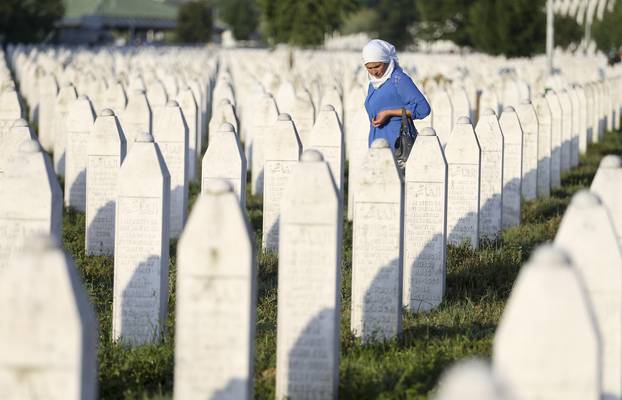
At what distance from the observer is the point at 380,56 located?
1003cm

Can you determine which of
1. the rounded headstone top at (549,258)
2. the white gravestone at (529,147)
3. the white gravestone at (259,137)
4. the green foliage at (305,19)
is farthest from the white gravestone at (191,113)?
the green foliage at (305,19)

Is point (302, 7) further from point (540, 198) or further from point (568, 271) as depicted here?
point (568, 271)

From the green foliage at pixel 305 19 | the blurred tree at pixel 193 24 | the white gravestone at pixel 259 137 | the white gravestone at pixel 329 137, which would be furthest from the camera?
the blurred tree at pixel 193 24

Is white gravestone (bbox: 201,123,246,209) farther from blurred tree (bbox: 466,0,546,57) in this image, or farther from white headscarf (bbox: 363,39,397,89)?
blurred tree (bbox: 466,0,546,57)

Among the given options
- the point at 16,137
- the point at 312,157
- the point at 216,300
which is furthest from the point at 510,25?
the point at 216,300

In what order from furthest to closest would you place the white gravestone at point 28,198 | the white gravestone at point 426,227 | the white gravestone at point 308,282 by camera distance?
the white gravestone at point 426,227, the white gravestone at point 28,198, the white gravestone at point 308,282

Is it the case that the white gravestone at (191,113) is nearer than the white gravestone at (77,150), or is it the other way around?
the white gravestone at (77,150)

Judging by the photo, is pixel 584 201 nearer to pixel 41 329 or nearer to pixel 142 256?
pixel 41 329

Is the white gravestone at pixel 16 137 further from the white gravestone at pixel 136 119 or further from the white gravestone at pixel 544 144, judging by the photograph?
the white gravestone at pixel 544 144

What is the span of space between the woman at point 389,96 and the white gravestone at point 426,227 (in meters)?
1.06

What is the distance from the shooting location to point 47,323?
474 cm

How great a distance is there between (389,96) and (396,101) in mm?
63

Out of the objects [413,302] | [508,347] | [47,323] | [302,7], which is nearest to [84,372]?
[47,323]

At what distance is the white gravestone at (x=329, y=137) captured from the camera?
11789mm
